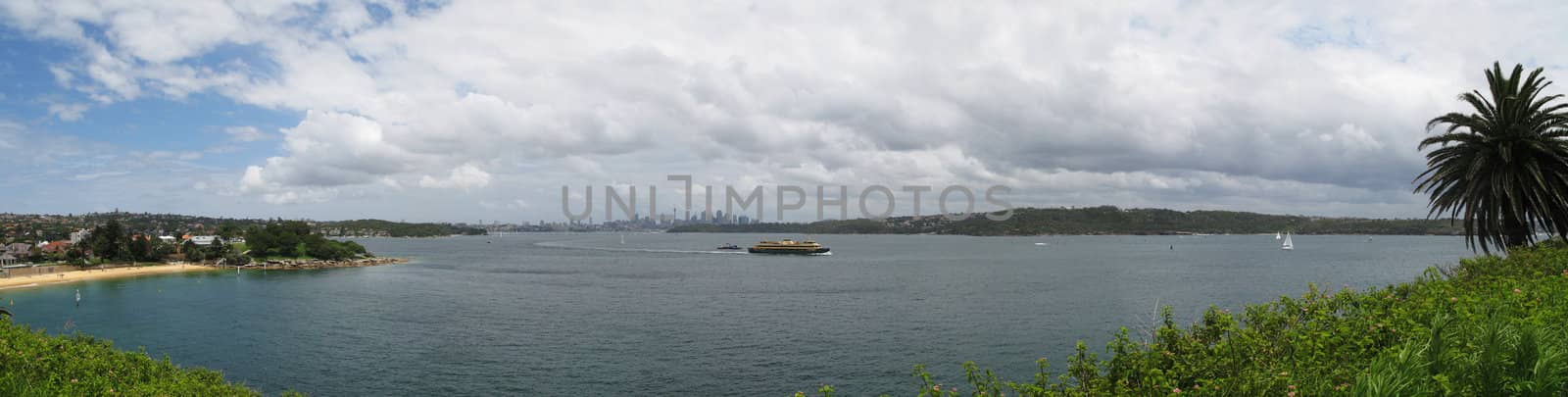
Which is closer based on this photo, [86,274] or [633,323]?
[633,323]

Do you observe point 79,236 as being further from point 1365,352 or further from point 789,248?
point 1365,352

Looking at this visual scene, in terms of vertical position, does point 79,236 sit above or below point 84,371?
above

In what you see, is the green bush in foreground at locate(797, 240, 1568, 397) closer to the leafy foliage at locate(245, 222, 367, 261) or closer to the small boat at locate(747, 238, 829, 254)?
the small boat at locate(747, 238, 829, 254)

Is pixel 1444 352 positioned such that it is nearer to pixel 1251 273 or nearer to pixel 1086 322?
pixel 1086 322

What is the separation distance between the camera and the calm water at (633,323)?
33.8 metres

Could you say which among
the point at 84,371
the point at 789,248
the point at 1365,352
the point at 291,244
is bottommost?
the point at 789,248

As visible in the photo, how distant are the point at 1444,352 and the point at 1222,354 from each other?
3962mm

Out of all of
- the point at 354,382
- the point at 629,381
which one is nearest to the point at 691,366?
the point at 629,381

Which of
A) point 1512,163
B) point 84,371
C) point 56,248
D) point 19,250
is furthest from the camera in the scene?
point 56,248

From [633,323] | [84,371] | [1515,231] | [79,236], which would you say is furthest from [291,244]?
[1515,231]

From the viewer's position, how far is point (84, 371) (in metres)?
15.0

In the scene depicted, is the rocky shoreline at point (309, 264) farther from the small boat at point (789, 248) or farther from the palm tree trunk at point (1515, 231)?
the palm tree trunk at point (1515, 231)

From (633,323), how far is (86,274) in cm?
10059

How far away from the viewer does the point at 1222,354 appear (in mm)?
11000
